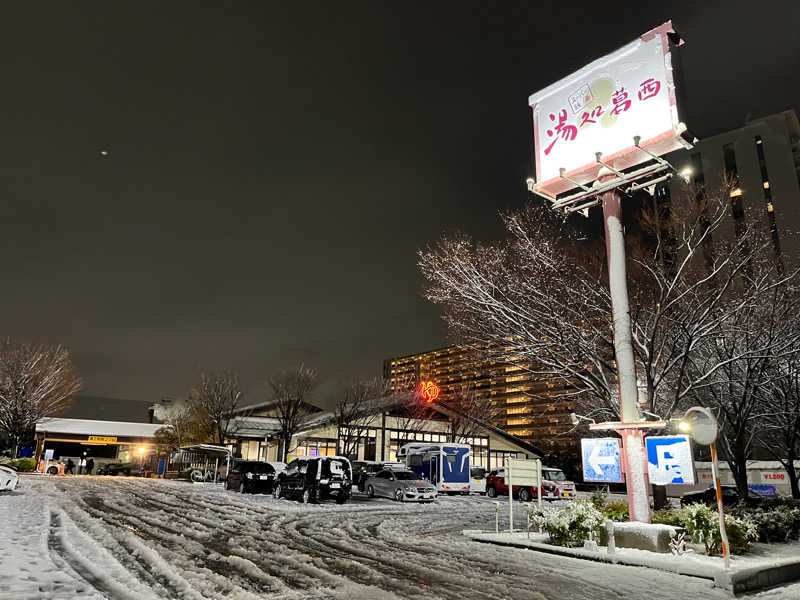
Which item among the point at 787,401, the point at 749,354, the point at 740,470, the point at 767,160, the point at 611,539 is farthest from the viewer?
the point at 767,160

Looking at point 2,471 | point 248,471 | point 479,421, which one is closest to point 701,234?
point 248,471

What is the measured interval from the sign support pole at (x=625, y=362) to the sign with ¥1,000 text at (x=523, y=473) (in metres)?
2.27

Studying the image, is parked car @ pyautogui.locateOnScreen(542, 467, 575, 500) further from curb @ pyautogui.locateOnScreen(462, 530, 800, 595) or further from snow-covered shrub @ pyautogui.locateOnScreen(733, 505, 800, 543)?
curb @ pyautogui.locateOnScreen(462, 530, 800, 595)

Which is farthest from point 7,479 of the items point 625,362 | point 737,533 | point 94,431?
point 94,431

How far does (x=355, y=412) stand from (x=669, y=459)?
106 ft

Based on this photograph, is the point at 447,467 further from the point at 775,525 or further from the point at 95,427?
the point at 95,427

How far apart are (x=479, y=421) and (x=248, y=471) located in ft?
83.9

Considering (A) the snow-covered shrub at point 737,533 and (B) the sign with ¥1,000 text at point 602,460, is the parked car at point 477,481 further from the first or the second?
(A) the snow-covered shrub at point 737,533

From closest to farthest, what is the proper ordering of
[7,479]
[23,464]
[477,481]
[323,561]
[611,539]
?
1. [323,561]
2. [611,539]
3. [7,479]
4. [477,481]
5. [23,464]

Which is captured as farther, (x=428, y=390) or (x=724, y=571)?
(x=428, y=390)

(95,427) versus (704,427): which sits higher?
(95,427)

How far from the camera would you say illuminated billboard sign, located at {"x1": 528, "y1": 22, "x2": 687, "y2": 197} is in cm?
1267

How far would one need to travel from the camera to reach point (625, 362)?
510 inches

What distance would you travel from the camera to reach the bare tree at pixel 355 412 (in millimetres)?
41906
